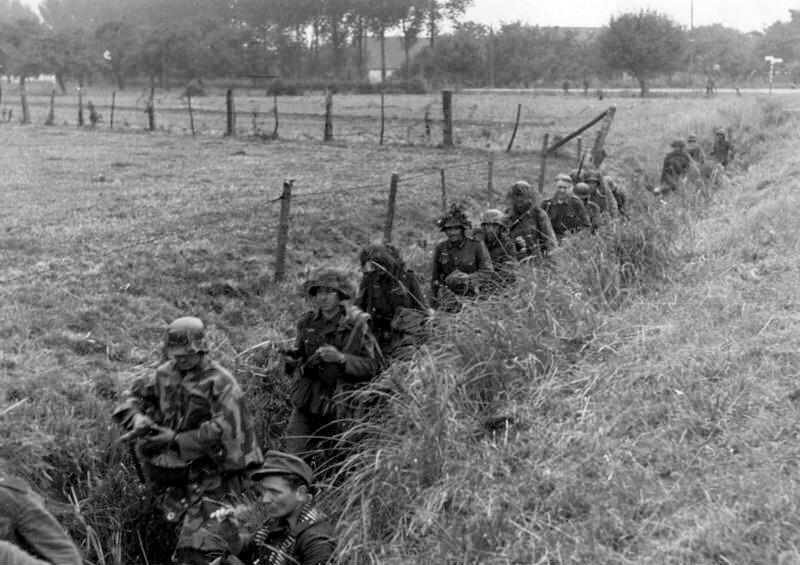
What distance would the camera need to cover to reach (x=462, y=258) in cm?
848

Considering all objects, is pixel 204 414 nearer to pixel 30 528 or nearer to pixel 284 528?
pixel 284 528

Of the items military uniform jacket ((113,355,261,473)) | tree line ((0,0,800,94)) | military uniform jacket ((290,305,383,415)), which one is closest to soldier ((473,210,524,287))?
military uniform jacket ((290,305,383,415))

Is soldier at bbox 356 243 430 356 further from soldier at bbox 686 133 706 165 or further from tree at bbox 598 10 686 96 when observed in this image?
tree at bbox 598 10 686 96

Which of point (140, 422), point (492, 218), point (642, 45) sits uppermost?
point (642, 45)

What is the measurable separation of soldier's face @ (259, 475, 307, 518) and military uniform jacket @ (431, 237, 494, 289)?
357 cm

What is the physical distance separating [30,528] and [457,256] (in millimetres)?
5076

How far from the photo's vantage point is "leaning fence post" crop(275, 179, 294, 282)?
934 centimetres

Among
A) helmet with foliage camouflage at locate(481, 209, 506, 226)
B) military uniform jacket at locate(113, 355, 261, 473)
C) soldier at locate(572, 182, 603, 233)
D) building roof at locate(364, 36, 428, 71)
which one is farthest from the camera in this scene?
building roof at locate(364, 36, 428, 71)

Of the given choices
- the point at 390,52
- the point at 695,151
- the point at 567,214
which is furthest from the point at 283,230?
the point at 390,52

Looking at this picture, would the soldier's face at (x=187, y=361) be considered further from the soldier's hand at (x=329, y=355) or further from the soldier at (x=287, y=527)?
the soldier's hand at (x=329, y=355)

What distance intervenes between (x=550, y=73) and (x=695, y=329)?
66608mm

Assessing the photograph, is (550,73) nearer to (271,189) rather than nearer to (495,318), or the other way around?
(271,189)

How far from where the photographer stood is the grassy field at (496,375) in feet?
15.2

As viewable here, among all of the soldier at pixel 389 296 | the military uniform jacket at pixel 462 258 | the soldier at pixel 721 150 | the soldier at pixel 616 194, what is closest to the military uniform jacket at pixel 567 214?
the soldier at pixel 616 194
